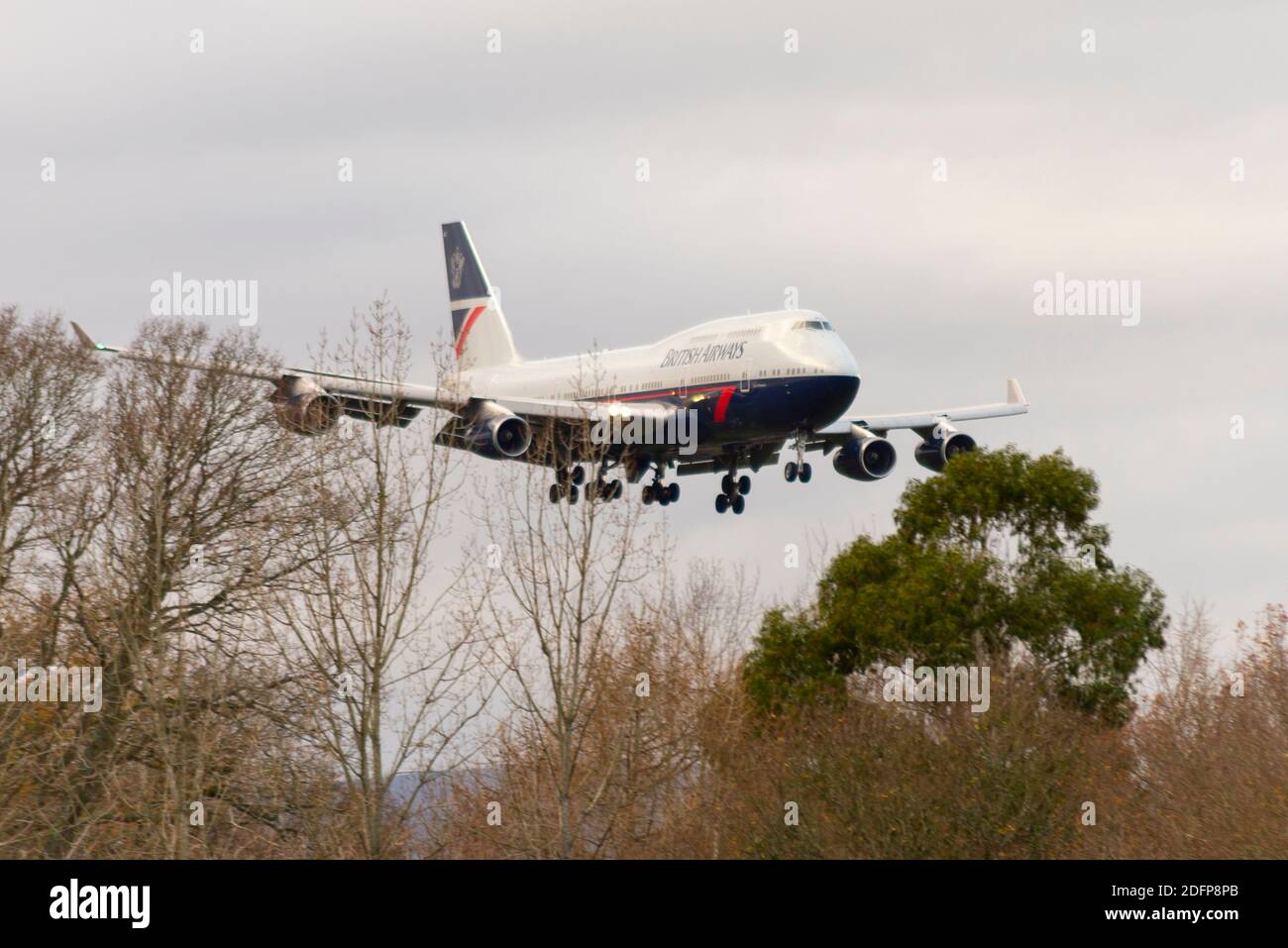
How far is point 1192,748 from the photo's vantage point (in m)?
42.4

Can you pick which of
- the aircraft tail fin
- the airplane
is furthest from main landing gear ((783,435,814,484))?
the aircraft tail fin

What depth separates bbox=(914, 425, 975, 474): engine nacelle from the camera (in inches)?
2201

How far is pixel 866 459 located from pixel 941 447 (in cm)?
310

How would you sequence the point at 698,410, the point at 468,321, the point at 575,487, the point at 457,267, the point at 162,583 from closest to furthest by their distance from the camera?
the point at 162,583
the point at 698,410
the point at 575,487
the point at 468,321
the point at 457,267

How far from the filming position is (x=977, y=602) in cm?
4862

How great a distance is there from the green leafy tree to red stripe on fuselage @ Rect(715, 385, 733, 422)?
546 centimetres

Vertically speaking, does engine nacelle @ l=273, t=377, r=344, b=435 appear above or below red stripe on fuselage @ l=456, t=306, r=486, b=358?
below

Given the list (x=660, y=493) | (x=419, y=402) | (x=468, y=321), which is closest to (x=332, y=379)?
(x=419, y=402)

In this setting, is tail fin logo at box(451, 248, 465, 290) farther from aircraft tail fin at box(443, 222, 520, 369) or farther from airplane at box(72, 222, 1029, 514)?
airplane at box(72, 222, 1029, 514)

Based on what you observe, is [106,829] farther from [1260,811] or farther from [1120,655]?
[1120,655]

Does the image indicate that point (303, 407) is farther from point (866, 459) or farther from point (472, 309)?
point (472, 309)

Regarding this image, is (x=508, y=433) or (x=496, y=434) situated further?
(x=508, y=433)

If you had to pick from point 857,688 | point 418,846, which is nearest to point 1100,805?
point 857,688

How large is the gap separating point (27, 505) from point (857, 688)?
73.7 ft
